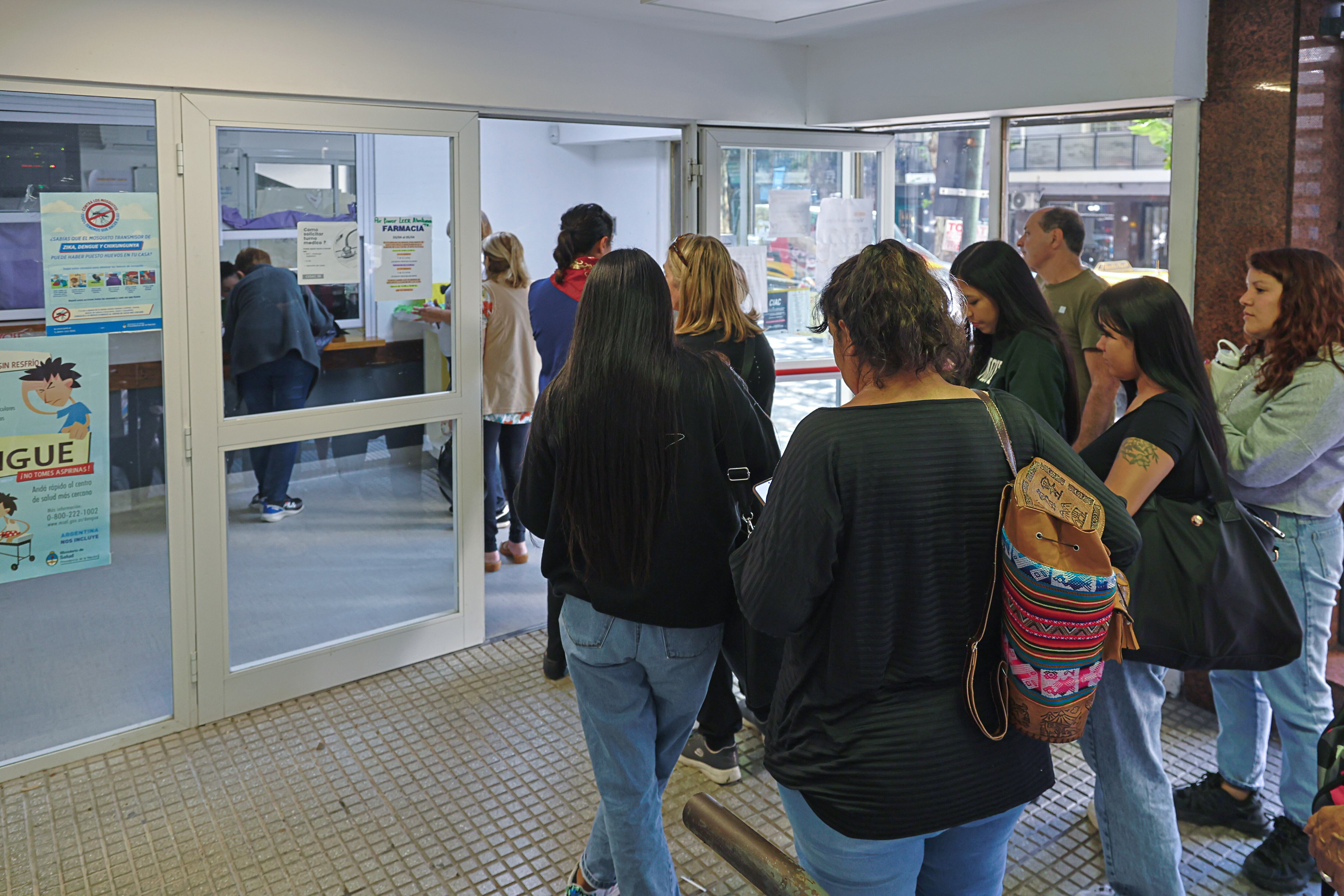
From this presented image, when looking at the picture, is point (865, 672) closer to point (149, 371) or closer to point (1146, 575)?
point (1146, 575)

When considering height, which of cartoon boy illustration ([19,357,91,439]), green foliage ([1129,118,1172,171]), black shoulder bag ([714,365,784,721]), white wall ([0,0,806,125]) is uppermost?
white wall ([0,0,806,125])

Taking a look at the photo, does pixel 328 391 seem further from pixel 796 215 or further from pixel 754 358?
pixel 796 215

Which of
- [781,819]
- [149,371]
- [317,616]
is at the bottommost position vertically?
[781,819]

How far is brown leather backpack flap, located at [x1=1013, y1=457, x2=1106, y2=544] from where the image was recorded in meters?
1.48

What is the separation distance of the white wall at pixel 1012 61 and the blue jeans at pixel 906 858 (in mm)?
2702

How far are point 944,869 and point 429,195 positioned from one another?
300 centimetres

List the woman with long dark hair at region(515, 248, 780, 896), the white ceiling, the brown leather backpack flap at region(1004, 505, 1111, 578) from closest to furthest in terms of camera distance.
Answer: the brown leather backpack flap at region(1004, 505, 1111, 578) → the woman with long dark hair at region(515, 248, 780, 896) → the white ceiling

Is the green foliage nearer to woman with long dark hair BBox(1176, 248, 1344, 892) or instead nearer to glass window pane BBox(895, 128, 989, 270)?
glass window pane BBox(895, 128, 989, 270)

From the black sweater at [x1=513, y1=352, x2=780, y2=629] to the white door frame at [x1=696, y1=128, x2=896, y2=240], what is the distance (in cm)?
251

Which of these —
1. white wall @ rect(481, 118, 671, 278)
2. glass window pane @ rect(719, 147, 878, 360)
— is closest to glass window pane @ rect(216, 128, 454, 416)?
glass window pane @ rect(719, 147, 878, 360)

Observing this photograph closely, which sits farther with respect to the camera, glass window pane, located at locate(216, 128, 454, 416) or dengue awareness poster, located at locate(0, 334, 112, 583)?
glass window pane, located at locate(216, 128, 454, 416)

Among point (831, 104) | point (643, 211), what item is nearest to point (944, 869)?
point (831, 104)

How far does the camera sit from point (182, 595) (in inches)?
137

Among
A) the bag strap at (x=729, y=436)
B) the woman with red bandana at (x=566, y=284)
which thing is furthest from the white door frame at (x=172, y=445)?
the bag strap at (x=729, y=436)
